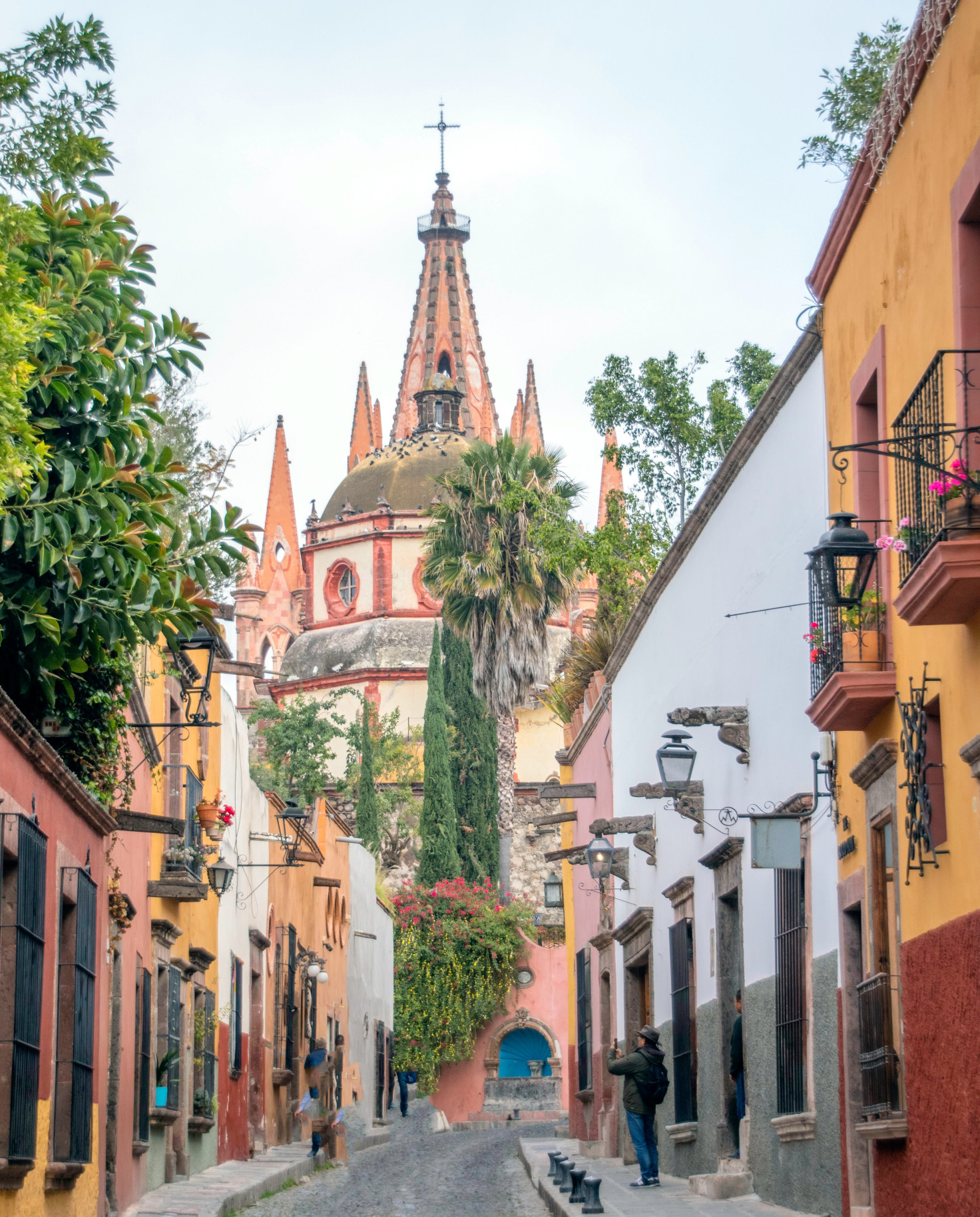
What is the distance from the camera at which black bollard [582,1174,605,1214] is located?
508 inches

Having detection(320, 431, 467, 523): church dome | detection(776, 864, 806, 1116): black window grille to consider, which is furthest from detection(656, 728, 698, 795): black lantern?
detection(320, 431, 467, 523): church dome

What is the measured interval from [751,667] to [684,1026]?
4.41m

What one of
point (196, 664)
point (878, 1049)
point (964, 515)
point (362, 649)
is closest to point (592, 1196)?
point (878, 1049)

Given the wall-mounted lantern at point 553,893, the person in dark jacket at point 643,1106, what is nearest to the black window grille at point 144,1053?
the person in dark jacket at point 643,1106

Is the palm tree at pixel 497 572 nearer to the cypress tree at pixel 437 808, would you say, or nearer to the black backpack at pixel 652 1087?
the cypress tree at pixel 437 808

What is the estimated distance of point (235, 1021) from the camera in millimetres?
21875

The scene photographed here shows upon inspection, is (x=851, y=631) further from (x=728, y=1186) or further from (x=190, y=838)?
(x=190, y=838)

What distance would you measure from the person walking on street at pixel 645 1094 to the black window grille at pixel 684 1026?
0.28m

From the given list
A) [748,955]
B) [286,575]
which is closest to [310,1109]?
[748,955]

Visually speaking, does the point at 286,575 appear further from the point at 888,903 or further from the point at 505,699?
the point at 888,903

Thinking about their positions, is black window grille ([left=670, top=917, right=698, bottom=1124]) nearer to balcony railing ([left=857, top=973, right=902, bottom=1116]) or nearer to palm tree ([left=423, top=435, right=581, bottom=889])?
balcony railing ([left=857, top=973, right=902, bottom=1116])

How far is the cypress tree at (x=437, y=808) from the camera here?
44.9m

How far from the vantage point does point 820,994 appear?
11.3 m

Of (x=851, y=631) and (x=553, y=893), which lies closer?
(x=851, y=631)
